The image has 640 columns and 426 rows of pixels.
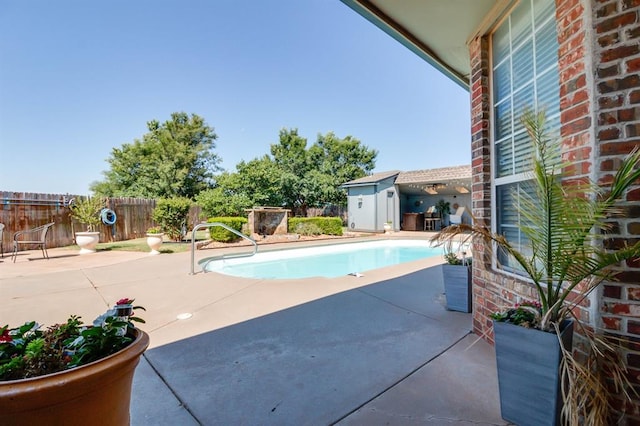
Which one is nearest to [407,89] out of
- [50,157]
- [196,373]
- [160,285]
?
[160,285]

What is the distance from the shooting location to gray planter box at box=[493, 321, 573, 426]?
4.98 ft

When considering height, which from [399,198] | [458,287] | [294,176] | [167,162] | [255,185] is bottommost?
[458,287]

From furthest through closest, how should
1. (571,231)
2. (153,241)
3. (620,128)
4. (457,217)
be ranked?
1. (457,217)
2. (153,241)
3. (620,128)
4. (571,231)

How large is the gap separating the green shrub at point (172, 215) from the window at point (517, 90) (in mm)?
10887

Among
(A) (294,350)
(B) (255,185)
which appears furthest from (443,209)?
(A) (294,350)

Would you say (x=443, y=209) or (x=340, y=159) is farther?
(x=340, y=159)

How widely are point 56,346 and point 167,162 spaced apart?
23.6m

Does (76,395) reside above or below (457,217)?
below

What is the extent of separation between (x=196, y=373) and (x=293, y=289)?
245 cm

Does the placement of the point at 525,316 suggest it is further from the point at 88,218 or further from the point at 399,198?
the point at 399,198

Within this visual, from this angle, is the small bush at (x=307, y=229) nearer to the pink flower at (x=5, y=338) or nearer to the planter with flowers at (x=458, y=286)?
the planter with flowers at (x=458, y=286)

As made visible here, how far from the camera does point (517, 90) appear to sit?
8.42 ft

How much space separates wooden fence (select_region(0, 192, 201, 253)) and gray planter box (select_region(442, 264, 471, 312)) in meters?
12.2

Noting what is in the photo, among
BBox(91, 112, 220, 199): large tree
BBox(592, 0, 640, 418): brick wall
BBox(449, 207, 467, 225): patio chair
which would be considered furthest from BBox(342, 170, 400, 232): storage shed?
BBox(592, 0, 640, 418): brick wall
